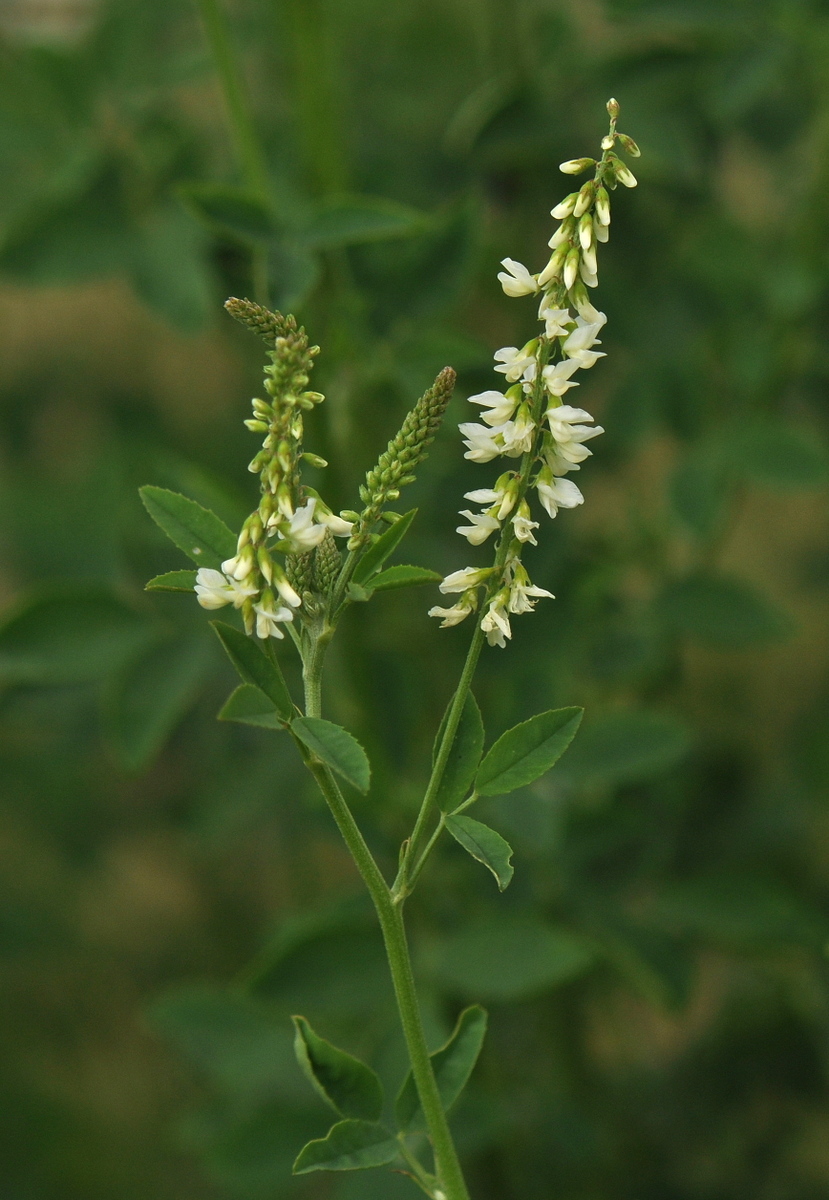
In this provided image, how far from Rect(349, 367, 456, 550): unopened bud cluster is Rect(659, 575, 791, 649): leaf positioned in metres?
0.75

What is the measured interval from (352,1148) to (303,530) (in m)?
0.22

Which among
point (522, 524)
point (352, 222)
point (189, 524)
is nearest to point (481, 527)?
point (522, 524)

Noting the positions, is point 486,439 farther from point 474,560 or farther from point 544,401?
point 474,560

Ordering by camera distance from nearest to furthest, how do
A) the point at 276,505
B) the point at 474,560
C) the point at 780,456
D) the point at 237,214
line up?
the point at 276,505
the point at 237,214
the point at 780,456
the point at 474,560

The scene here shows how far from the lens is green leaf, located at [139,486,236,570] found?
476mm

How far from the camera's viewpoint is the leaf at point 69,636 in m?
0.96

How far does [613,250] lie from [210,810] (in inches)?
24.2

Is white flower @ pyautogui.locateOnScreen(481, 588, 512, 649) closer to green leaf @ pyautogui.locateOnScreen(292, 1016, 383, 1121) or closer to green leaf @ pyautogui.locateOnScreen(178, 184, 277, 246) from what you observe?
green leaf @ pyautogui.locateOnScreen(292, 1016, 383, 1121)

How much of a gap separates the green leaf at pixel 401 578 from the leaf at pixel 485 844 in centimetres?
8

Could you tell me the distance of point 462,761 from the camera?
470 mm

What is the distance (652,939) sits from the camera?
42.4 inches

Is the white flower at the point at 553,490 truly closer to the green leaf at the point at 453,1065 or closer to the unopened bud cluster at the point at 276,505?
the unopened bud cluster at the point at 276,505

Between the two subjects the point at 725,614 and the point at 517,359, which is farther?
the point at 725,614

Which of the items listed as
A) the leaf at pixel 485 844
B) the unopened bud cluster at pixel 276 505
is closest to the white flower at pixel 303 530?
the unopened bud cluster at pixel 276 505
